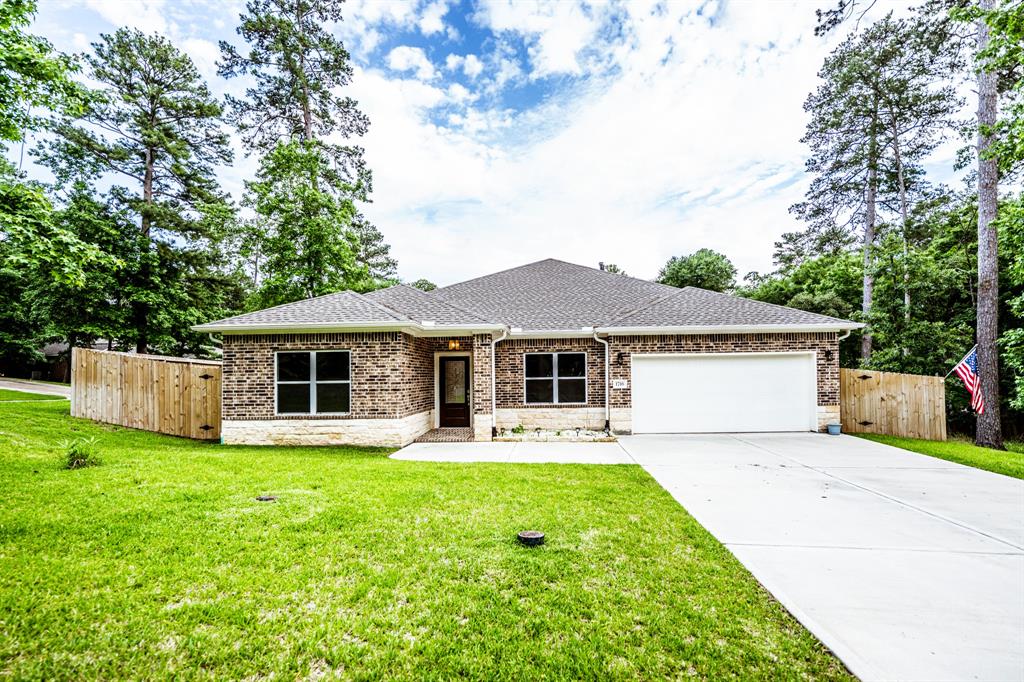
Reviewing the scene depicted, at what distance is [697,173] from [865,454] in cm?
1210

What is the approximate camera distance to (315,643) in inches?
103

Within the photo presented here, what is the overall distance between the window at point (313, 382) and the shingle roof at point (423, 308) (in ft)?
7.05

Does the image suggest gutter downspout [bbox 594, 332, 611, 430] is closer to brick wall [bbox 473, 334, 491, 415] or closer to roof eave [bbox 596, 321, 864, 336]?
roof eave [bbox 596, 321, 864, 336]

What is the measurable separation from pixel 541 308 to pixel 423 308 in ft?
12.3

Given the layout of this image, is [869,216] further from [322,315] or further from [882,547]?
[322,315]

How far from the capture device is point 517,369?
38.0ft

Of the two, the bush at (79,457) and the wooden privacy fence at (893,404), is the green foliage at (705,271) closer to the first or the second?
the wooden privacy fence at (893,404)

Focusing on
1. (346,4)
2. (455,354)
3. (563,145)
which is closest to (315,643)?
(455,354)

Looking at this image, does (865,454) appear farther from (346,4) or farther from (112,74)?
(112,74)

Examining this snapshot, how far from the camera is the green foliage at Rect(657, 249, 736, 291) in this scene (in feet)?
88.5

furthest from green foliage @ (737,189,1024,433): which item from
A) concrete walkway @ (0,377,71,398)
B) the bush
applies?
concrete walkway @ (0,377,71,398)

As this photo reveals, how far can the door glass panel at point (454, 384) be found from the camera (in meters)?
12.3

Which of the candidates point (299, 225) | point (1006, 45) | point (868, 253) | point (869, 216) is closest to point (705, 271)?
point (869, 216)

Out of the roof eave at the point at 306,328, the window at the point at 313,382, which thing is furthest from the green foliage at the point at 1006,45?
the window at the point at 313,382
